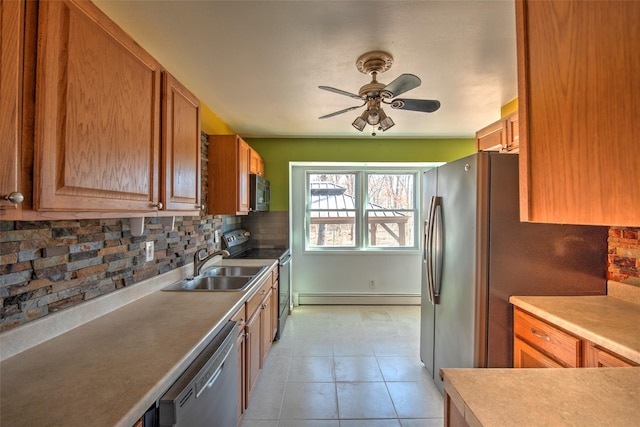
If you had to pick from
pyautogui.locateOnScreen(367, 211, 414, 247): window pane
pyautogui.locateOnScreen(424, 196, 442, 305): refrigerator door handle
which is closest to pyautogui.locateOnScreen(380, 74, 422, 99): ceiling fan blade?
pyautogui.locateOnScreen(424, 196, 442, 305): refrigerator door handle

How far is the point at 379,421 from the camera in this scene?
180cm

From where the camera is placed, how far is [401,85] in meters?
1.66

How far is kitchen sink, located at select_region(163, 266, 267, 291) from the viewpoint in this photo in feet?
6.39

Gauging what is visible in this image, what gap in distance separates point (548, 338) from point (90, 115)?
7.25 ft

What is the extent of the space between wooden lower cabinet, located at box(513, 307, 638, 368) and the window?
273 cm

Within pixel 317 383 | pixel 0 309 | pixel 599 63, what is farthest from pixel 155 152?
pixel 317 383

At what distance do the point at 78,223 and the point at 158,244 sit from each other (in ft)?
1.98

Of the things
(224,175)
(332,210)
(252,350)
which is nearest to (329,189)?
(332,210)

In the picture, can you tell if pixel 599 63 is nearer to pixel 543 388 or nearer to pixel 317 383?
pixel 543 388

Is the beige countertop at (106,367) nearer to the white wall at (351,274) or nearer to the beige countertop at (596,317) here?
the beige countertop at (596,317)

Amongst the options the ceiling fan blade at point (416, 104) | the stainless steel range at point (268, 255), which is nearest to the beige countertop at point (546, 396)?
the ceiling fan blade at point (416, 104)

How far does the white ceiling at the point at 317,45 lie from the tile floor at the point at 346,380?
2.43m

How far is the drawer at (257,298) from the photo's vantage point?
1837 mm

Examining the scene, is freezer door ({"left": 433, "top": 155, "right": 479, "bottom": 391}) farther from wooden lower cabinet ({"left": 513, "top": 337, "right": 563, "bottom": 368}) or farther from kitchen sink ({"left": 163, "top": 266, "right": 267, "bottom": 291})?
kitchen sink ({"left": 163, "top": 266, "right": 267, "bottom": 291})
